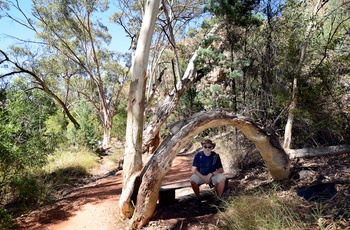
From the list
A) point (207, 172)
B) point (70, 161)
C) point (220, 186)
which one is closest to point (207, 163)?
point (207, 172)

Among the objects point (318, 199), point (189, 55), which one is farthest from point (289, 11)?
point (189, 55)

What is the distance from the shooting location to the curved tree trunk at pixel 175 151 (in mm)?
4004

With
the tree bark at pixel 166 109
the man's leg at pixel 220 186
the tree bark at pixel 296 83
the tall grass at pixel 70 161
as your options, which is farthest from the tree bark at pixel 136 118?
the tall grass at pixel 70 161

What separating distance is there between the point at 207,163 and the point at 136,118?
1485 mm

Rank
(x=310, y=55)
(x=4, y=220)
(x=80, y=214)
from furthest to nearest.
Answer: (x=310, y=55) < (x=80, y=214) < (x=4, y=220)

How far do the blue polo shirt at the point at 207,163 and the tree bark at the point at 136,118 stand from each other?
41.3 inches

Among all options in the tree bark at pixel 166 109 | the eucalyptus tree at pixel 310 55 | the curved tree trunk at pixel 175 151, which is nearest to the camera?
the curved tree trunk at pixel 175 151

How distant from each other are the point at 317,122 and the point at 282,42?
7.36ft

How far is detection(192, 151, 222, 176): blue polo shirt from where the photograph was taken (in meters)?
4.51

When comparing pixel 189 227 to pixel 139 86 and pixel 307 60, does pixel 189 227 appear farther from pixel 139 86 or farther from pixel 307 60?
pixel 307 60

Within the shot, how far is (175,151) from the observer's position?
13.4 ft

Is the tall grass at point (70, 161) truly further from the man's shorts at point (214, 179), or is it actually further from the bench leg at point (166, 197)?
the man's shorts at point (214, 179)

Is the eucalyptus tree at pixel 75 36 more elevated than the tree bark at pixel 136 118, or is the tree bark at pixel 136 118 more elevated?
the eucalyptus tree at pixel 75 36

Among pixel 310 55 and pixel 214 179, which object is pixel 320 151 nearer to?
pixel 214 179
